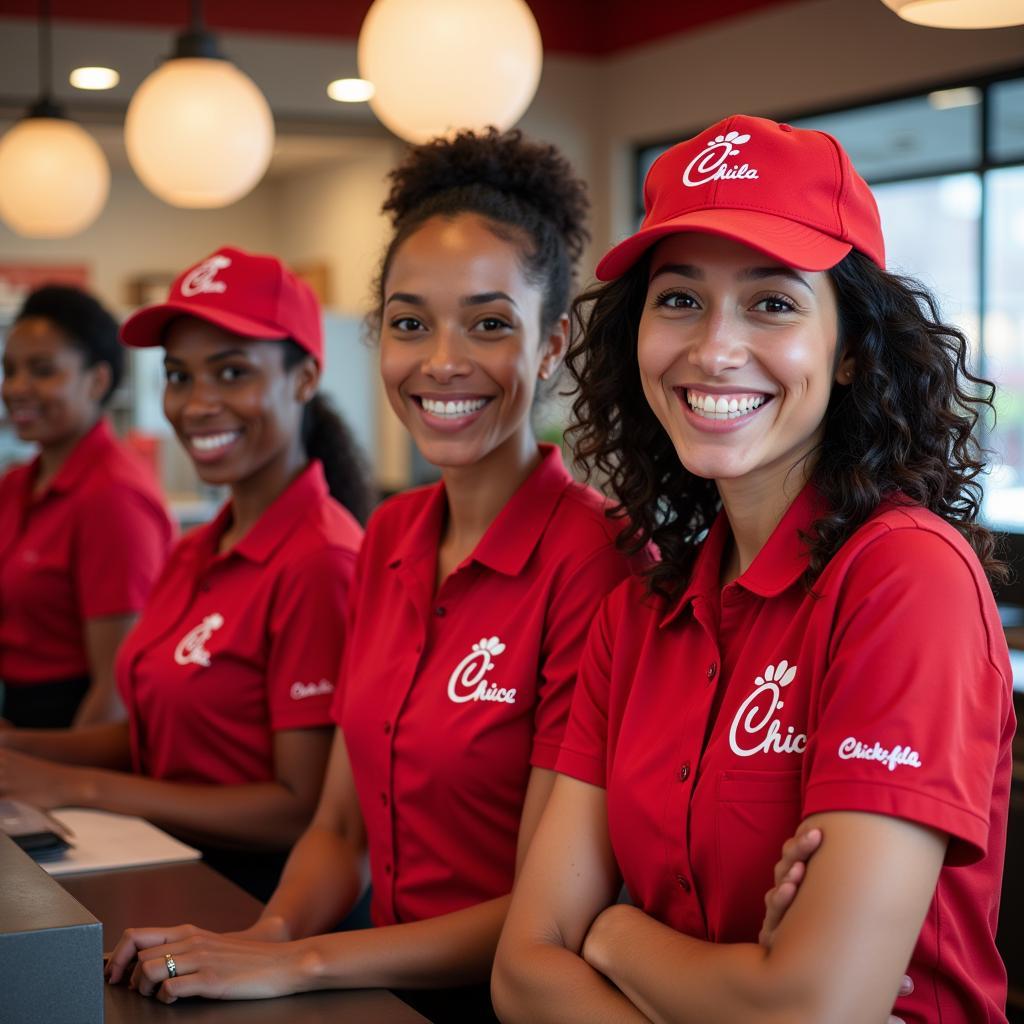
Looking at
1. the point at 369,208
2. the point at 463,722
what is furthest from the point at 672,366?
the point at 369,208

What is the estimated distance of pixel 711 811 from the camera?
59.3 inches

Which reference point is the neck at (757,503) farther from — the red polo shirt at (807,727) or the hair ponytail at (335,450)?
the hair ponytail at (335,450)

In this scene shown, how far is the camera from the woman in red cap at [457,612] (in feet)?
6.14

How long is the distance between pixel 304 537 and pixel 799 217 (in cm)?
127

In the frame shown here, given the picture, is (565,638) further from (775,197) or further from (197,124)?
(197,124)

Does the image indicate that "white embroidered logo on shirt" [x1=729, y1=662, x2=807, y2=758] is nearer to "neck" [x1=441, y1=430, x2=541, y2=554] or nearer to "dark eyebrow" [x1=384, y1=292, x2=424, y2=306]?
"neck" [x1=441, y1=430, x2=541, y2=554]

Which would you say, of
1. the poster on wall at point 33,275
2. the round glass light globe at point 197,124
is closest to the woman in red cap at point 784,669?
the round glass light globe at point 197,124

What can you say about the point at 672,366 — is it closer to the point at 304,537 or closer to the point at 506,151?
the point at 506,151

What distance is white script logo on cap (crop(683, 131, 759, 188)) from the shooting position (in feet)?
5.09

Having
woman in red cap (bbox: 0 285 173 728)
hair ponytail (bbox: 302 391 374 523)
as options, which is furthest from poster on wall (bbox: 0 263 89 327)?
hair ponytail (bbox: 302 391 374 523)

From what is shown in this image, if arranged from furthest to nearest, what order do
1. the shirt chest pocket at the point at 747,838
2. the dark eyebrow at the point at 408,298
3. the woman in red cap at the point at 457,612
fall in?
the dark eyebrow at the point at 408,298 < the woman in red cap at the point at 457,612 < the shirt chest pocket at the point at 747,838

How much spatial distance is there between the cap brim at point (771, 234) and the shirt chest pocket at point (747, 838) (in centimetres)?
53

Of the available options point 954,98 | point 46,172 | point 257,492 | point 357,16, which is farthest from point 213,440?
point 357,16

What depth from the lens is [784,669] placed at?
1.50m
